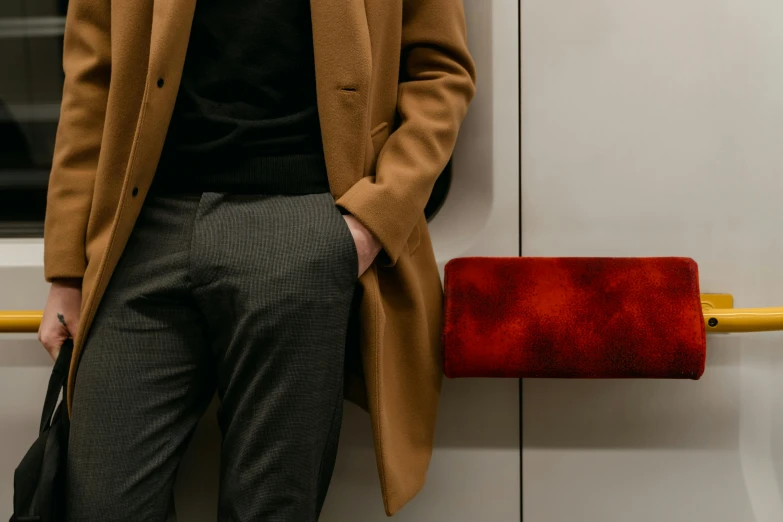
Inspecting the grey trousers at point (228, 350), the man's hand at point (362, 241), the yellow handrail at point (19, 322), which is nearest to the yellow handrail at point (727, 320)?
the yellow handrail at point (19, 322)

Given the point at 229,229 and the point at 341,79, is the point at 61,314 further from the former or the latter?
the point at 341,79

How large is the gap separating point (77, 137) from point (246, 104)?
0.95 feet

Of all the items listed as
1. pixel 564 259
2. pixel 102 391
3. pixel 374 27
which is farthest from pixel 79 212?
pixel 564 259

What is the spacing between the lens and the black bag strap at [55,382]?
0.96m

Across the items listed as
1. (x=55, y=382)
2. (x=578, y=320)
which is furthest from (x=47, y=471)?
(x=578, y=320)

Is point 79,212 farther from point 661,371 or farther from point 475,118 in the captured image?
point 661,371

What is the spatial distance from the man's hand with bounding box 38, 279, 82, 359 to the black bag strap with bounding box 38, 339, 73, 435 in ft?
0.08

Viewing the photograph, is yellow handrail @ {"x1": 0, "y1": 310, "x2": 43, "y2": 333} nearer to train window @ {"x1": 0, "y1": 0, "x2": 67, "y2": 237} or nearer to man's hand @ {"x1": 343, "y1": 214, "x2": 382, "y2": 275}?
Answer: train window @ {"x1": 0, "y1": 0, "x2": 67, "y2": 237}

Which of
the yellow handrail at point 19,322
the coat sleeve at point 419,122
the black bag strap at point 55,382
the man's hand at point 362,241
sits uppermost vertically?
the coat sleeve at point 419,122

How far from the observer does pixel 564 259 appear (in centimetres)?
111

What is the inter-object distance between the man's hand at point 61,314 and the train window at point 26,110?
1.21ft

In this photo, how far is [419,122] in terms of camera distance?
966 millimetres

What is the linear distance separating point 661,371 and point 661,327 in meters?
0.08

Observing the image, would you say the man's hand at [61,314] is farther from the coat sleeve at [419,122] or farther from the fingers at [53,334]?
the coat sleeve at [419,122]
